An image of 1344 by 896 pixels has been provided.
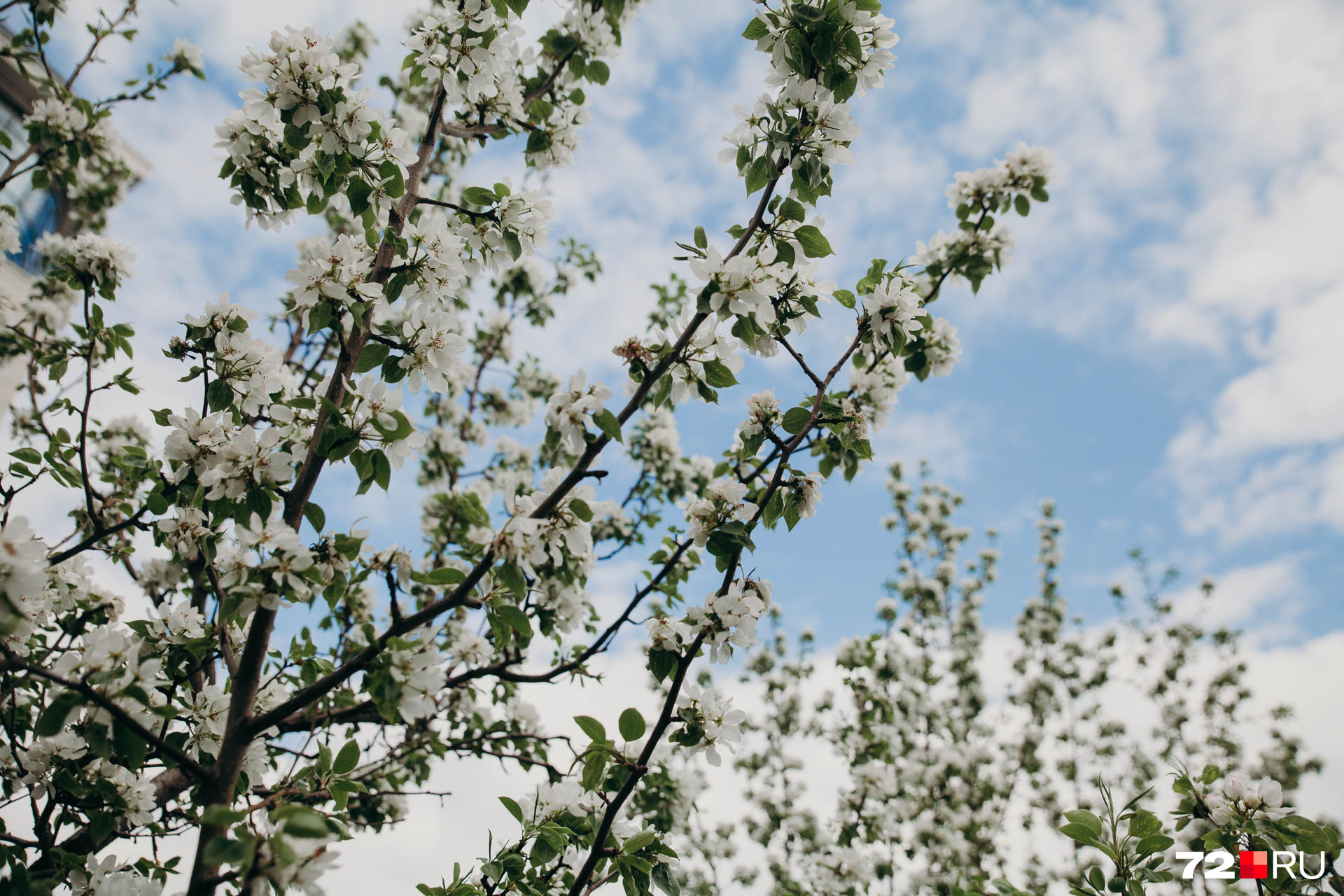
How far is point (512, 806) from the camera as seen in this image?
2.35 meters

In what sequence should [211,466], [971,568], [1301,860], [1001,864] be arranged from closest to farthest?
1. [211,466]
2. [1301,860]
3. [1001,864]
4. [971,568]

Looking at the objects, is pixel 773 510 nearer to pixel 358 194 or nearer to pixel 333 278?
pixel 333 278

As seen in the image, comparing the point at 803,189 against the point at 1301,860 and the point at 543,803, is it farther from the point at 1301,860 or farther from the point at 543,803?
the point at 1301,860

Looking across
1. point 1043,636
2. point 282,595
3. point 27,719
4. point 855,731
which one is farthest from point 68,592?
point 1043,636

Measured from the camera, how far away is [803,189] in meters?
2.26

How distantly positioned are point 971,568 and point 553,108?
8.98 m

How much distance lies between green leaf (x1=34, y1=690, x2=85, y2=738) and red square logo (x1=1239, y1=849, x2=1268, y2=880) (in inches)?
125

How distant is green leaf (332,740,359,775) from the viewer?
6.25ft

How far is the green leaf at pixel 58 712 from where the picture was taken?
1.55 meters

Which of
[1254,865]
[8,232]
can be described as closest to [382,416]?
[1254,865]

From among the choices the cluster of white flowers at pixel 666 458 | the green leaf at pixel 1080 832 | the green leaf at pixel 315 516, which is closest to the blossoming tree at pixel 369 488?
the green leaf at pixel 315 516

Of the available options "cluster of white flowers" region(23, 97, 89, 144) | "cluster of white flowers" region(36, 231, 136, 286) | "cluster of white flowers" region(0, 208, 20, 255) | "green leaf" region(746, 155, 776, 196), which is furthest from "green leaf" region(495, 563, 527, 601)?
"cluster of white flowers" region(23, 97, 89, 144)

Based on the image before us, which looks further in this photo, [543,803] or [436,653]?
[543,803]

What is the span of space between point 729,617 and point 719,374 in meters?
0.68
